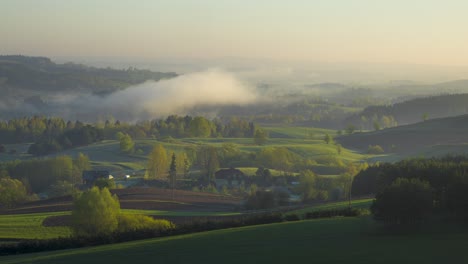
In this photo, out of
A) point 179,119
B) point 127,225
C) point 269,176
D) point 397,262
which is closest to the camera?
point 397,262

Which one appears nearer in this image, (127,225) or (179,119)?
(127,225)

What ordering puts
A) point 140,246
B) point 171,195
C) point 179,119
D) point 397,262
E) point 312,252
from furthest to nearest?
point 179,119 < point 171,195 < point 140,246 < point 312,252 < point 397,262

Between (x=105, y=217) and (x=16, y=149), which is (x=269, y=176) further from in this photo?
(x=16, y=149)

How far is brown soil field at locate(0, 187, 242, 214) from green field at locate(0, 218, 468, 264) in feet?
94.4

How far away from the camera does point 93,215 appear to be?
55.6 meters

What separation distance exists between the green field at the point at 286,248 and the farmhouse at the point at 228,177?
56796mm

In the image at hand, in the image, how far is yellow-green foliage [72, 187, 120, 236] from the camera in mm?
55094

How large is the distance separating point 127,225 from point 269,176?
1990 inches

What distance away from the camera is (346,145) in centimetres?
16400

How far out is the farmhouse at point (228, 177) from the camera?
104188mm

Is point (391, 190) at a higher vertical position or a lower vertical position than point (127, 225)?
higher

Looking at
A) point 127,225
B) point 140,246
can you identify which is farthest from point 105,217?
point 140,246

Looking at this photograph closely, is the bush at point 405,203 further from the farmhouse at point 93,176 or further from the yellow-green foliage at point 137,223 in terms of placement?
the farmhouse at point 93,176

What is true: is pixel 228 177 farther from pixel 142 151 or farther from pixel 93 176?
pixel 142 151
